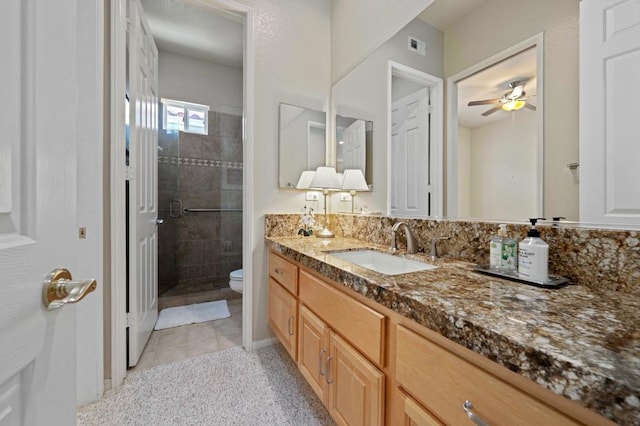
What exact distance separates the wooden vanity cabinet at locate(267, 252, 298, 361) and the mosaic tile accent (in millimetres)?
1946

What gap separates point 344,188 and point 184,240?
2.16m

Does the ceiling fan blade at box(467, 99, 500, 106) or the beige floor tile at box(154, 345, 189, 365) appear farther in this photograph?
the beige floor tile at box(154, 345, 189, 365)

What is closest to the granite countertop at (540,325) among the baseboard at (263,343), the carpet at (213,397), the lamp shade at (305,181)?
the carpet at (213,397)

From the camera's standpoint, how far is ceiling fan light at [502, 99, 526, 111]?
0.97 metres

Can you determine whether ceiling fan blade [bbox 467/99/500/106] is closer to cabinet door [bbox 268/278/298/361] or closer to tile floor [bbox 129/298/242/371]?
cabinet door [bbox 268/278/298/361]

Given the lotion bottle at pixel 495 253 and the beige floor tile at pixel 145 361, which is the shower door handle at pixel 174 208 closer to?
the beige floor tile at pixel 145 361

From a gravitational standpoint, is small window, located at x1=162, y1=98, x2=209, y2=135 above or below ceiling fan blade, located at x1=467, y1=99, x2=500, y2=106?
above

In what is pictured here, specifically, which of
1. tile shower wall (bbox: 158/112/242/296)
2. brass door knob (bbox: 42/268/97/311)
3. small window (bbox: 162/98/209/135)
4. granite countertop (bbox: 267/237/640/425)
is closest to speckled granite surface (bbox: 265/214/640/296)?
granite countertop (bbox: 267/237/640/425)

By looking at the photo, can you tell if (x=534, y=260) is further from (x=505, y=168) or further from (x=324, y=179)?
(x=324, y=179)

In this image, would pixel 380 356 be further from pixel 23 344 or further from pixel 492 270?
pixel 23 344

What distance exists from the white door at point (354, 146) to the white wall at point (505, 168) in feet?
2.82

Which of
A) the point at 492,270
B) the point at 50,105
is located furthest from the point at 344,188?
the point at 50,105

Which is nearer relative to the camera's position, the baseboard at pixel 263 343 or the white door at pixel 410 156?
the white door at pixel 410 156

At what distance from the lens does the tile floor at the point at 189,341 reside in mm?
1772
